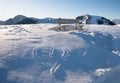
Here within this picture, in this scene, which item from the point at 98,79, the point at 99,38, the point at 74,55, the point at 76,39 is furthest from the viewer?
the point at 99,38

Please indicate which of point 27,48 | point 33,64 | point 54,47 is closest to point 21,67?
point 33,64

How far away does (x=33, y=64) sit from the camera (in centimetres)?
617

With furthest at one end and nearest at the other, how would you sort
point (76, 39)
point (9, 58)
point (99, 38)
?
point (99, 38) → point (76, 39) → point (9, 58)

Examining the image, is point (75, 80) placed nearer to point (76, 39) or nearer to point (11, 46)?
point (11, 46)

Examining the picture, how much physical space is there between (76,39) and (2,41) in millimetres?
2927

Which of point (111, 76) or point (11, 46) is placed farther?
point (11, 46)

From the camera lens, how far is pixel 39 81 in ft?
17.8

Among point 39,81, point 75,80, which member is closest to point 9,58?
point 39,81

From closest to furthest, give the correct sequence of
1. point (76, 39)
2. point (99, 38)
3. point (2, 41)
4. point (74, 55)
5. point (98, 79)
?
point (98, 79), point (74, 55), point (2, 41), point (76, 39), point (99, 38)

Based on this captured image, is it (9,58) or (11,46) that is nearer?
(9,58)

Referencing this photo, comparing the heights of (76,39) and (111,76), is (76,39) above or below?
above

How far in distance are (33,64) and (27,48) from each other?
3.93ft

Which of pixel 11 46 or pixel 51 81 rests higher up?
pixel 11 46

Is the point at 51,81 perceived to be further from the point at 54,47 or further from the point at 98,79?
the point at 54,47
